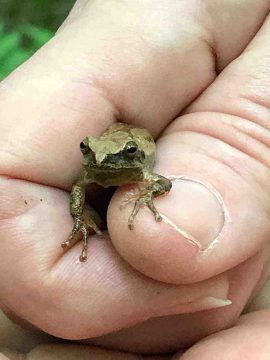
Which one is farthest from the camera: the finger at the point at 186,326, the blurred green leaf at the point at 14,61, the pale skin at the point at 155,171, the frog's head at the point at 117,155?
the blurred green leaf at the point at 14,61

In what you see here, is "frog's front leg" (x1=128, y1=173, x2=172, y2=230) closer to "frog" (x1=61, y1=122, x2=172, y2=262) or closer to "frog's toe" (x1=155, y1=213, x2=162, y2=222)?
"frog's toe" (x1=155, y1=213, x2=162, y2=222)

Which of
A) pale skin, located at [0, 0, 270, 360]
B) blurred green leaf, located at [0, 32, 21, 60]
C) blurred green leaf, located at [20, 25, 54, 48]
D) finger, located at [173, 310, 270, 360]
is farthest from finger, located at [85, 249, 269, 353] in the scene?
blurred green leaf, located at [20, 25, 54, 48]

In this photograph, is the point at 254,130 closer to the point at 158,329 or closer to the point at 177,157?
the point at 177,157

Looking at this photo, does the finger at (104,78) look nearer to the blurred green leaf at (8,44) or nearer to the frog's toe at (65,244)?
the frog's toe at (65,244)

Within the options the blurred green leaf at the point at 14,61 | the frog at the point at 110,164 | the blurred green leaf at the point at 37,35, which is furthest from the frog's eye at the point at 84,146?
the blurred green leaf at the point at 37,35

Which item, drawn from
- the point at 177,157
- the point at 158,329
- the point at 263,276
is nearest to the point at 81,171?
the point at 177,157

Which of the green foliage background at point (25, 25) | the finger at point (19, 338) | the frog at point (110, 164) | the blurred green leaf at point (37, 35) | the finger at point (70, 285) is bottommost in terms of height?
the finger at point (19, 338)

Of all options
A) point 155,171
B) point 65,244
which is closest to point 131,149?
point 155,171
